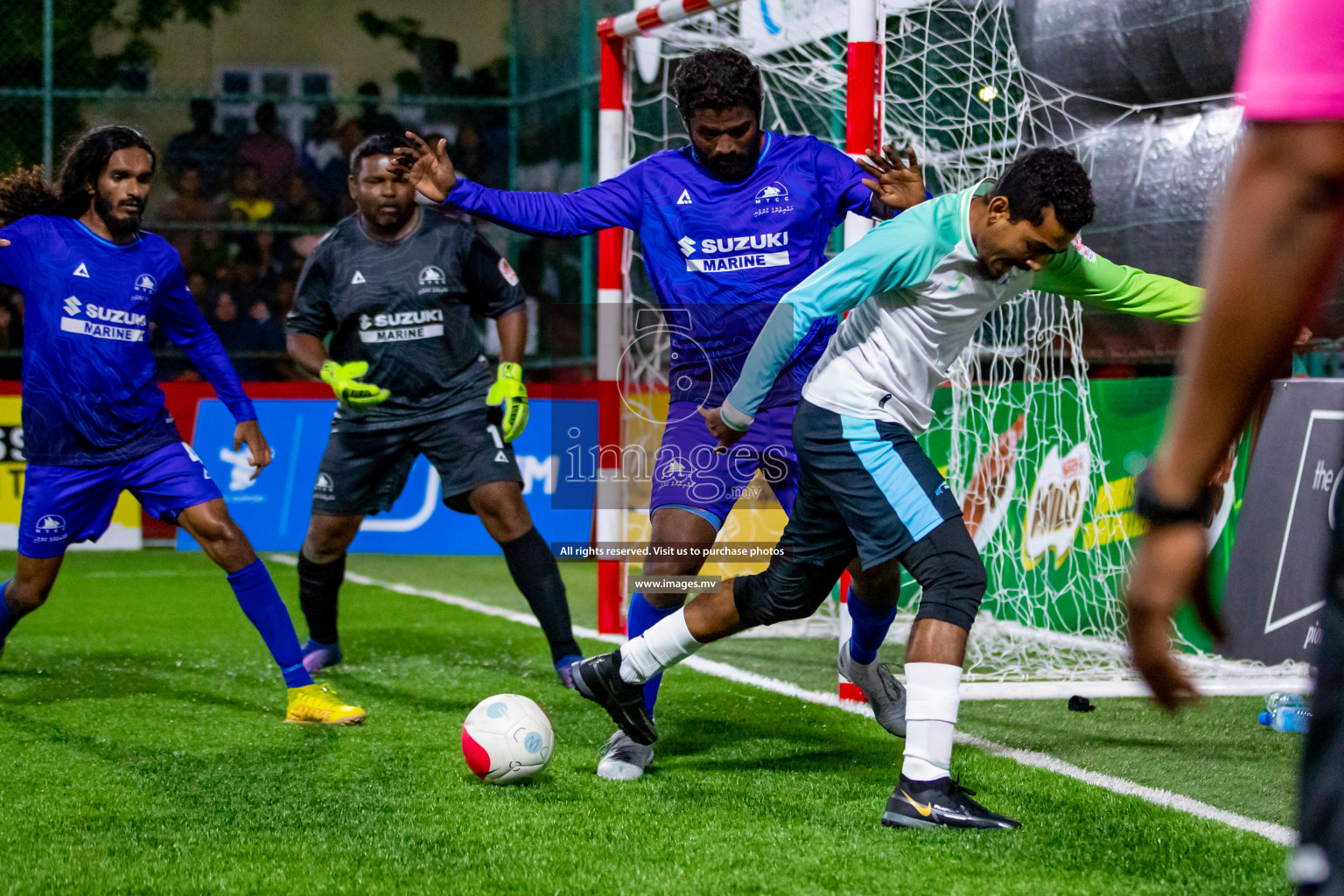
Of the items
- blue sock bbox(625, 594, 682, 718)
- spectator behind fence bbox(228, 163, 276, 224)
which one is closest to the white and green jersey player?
blue sock bbox(625, 594, 682, 718)

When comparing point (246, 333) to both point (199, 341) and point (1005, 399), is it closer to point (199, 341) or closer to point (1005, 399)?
point (199, 341)

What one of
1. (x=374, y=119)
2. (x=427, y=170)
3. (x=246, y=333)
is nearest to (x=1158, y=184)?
(x=427, y=170)

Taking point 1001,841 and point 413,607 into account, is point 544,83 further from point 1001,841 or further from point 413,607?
point 1001,841

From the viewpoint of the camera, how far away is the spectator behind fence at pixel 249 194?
13.8 metres

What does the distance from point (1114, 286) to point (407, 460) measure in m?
3.03

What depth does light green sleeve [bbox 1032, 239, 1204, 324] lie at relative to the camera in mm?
3514

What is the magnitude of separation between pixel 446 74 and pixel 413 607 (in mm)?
8441

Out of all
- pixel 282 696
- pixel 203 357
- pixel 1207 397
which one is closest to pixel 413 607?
pixel 282 696

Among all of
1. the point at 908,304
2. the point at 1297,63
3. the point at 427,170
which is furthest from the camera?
the point at 427,170

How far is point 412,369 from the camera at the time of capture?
214 inches

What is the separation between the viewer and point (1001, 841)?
3240 mm

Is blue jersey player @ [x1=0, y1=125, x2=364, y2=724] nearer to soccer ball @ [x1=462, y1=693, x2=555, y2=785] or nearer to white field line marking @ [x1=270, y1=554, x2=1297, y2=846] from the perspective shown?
soccer ball @ [x1=462, y1=693, x2=555, y2=785]

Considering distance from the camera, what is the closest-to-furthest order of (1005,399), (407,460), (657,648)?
(657,648) < (407,460) < (1005,399)

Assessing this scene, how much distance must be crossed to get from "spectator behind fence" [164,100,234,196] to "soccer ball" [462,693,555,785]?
11.2 m
